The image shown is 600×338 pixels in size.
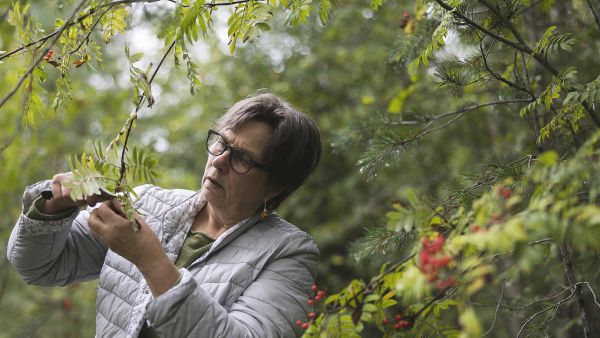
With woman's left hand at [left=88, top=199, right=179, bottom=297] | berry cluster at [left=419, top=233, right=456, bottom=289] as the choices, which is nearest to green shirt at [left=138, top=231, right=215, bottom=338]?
woman's left hand at [left=88, top=199, right=179, bottom=297]

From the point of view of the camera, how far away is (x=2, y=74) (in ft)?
17.6

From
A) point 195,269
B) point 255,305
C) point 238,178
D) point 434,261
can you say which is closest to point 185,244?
point 195,269

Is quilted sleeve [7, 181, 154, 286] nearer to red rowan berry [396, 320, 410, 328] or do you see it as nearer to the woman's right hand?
the woman's right hand

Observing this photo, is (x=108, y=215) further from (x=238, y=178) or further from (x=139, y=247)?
(x=238, y=178)

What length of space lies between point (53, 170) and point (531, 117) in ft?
14.1

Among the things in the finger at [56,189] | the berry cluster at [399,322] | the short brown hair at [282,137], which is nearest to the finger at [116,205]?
the finger at [56,189]

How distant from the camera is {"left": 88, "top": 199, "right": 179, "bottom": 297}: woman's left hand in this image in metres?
1.47

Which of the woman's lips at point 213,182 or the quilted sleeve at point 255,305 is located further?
the woman's lips at point 213,182

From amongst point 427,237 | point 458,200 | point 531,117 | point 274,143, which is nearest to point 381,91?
point 531,117

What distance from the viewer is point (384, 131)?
A: 221 centimetres

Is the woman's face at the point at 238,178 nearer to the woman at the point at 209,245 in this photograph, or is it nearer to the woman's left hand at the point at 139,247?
the woman at the point at 209,245

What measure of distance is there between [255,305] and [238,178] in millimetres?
412

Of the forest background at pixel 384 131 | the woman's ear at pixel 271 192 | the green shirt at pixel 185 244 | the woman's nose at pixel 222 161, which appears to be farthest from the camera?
the woman's ear at pixel 271 192

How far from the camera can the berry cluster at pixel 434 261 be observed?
0.99 m
